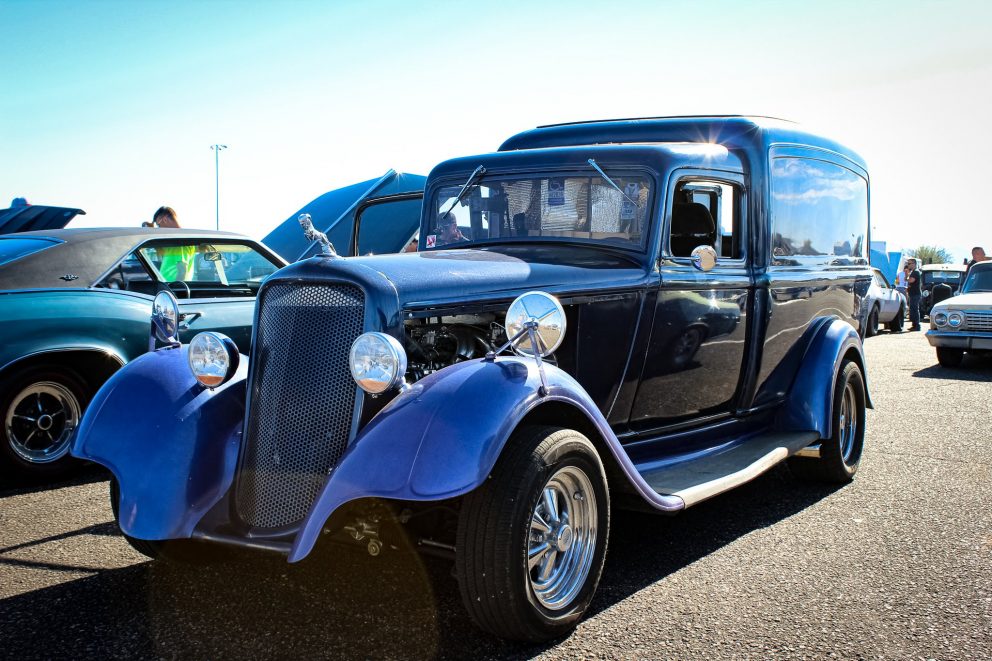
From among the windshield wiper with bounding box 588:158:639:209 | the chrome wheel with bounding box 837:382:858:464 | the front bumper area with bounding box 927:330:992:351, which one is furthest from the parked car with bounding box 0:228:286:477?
the front bumper area with bounding box 927:330:992:351

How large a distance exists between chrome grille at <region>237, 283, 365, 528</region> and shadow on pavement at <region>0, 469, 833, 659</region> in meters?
0.40

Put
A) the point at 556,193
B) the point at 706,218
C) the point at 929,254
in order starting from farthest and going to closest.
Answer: the point at 929,254, the point at 706,218, the point at 556,193

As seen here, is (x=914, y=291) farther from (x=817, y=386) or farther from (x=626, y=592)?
(x=626, y=592)

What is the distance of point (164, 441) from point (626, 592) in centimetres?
193

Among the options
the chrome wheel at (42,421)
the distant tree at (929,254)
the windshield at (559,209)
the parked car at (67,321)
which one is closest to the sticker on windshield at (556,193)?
the windshield at (559,209)

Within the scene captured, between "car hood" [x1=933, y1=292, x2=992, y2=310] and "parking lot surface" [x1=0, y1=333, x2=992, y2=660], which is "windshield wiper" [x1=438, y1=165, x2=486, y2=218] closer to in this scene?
"parking lot surface" [x1=0, y1=333, x2=992, y2=660]

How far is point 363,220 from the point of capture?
9.38 metres

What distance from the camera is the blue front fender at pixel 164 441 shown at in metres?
3.23

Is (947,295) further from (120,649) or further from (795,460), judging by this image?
(120,649)

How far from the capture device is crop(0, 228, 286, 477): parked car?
532 centimetres

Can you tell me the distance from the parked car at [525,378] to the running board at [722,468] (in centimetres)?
3

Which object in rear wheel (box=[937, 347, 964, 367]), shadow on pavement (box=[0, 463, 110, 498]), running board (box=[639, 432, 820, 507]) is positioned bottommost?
shadow on pavement (box=[0, 463, 110, 498])

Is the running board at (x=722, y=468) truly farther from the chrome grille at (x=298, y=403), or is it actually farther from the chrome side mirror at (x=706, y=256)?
the chrome grille at (x=298, y=403)

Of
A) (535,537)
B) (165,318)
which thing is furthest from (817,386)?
(165,318)
